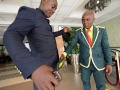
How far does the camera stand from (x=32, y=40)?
0.57 m

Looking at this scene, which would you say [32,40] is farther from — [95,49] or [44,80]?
[95,49]

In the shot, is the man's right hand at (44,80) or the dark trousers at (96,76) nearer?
the man's right hand at (44,80)

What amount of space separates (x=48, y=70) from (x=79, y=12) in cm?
417

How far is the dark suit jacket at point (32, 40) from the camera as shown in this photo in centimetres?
30

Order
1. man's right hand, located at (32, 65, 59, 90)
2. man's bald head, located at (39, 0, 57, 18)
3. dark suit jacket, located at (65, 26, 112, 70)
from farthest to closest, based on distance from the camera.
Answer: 1. dark suit jacket, located at (65, 26, 112, 70)
2. man's bald head, located at (39, 0, 57, 18)
3. man's right hand, located at (32, 65, 59, 90)

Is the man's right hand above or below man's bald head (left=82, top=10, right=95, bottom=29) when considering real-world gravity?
below

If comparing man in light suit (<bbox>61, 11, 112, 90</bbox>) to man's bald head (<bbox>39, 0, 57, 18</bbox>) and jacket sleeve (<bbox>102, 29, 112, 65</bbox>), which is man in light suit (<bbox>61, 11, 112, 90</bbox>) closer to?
jacket sleeve (<bbox>102, 29, 112, 65</bbox>)

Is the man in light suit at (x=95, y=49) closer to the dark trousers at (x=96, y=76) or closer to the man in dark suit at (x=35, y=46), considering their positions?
the dark trousers at (x=96, y=76)

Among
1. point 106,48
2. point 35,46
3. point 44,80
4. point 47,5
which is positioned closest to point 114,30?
point 106,48

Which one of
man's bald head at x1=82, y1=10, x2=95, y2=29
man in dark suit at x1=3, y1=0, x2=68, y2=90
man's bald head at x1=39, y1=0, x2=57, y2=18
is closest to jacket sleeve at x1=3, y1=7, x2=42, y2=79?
man in dark suit at x1=3, y1=0, x2=68, y2=90

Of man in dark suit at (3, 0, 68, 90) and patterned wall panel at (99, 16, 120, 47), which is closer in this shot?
man in dark suit at (3, 0, 68, 90)

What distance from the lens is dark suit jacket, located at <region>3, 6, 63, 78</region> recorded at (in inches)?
11.9

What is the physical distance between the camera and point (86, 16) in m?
1.10

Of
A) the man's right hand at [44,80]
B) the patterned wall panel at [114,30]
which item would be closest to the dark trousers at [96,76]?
the man's right hand at [44,80]
